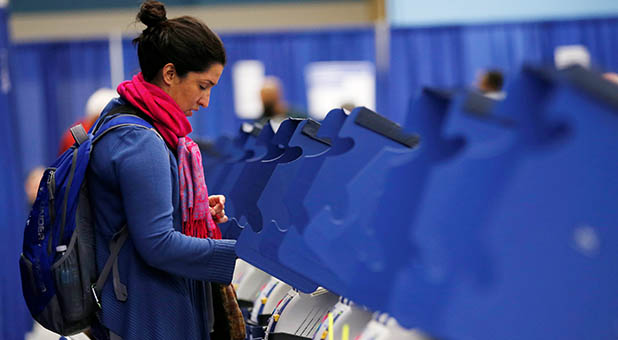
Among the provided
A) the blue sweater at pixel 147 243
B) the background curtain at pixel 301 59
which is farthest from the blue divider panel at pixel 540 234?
the background curtain at pixel 301 59

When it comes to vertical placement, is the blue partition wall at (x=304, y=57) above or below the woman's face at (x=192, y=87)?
below

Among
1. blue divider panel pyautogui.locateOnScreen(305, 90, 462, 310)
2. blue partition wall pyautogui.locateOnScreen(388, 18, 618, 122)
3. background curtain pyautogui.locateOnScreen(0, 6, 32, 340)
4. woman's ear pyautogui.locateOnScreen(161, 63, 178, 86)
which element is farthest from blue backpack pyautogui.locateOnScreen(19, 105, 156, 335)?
blue partition wall pyautogui.locateOnScreen(388, 18, 618, 122)

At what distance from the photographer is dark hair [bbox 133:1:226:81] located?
187cm

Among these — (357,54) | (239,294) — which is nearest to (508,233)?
(239,294)

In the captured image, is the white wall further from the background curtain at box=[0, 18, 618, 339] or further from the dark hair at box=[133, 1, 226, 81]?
the dark hair at box=[133, 1, 226, 81]

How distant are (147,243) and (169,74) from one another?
41 centimetres

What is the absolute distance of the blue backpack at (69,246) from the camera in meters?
1.85

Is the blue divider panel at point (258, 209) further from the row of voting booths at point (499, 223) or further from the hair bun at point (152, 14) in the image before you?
the hair bun at point (152, 14)

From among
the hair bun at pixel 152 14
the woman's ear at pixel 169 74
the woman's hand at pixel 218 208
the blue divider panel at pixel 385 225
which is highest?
the hair bun at pixel 152 14

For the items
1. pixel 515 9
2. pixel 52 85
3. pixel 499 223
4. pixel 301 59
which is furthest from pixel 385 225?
pixel 515 9

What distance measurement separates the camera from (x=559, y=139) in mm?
953

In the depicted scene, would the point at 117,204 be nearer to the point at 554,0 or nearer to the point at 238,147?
the point at 238,147

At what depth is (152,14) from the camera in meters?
1.89

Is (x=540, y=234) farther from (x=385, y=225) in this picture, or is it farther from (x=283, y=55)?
(x=283, y=55)
